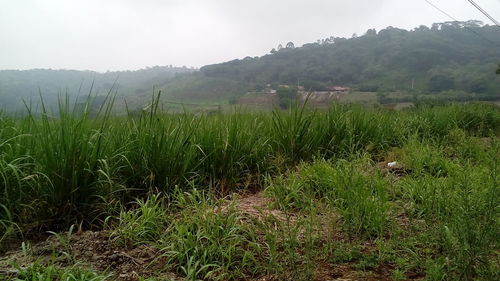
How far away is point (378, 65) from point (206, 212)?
187 ft

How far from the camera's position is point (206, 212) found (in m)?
1.92

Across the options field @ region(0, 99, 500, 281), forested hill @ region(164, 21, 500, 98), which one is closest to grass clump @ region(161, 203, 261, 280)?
field @ region(0, 99, 500, 281)

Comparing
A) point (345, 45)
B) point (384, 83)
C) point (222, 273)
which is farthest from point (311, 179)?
point (345, 45)

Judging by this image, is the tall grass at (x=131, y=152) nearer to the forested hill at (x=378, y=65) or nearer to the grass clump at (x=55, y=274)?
the grass clump at (x=55, y=274)

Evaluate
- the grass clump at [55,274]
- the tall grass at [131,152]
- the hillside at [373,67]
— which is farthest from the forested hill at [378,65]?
the grass clump at [55,274]

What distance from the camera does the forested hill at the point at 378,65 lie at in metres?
42.2

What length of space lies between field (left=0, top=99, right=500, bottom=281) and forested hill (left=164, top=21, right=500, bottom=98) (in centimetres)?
3704

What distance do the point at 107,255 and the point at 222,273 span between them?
0.57m

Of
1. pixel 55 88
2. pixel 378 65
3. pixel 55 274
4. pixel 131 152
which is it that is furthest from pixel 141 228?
pixel 378 65

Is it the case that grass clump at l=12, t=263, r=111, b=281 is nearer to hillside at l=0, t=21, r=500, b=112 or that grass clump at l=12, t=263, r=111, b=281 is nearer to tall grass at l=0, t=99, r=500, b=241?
tall grass at l=0, t=99, r=500, b=241

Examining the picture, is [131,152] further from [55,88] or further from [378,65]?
[378,65]

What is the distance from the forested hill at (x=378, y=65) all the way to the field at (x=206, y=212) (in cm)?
3704

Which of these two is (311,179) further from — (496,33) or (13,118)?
(496,33)

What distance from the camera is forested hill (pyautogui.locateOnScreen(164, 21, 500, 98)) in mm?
42219
